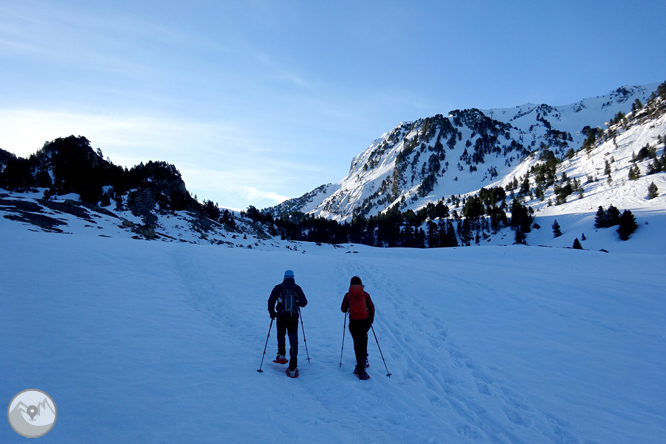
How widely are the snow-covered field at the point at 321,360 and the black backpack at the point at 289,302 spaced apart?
1545 mm

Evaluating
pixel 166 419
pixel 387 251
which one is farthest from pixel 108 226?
pixel 166 419

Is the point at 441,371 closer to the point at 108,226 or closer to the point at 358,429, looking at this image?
the point at 358,429

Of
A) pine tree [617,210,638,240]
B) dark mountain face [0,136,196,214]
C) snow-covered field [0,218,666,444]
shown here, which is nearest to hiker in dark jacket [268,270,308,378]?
snow-covered field [0,218,666,444]

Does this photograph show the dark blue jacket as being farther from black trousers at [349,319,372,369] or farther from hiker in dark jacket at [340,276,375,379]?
Answer: black trousers at [349,319,372,369]

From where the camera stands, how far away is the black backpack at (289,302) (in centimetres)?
810

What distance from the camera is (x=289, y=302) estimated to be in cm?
814

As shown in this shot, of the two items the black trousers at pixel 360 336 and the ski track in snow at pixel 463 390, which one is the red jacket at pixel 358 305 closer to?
the black trousers at pixel 360 336

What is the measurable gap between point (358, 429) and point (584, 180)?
139m

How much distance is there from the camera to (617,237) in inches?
2438

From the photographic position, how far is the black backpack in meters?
8.10

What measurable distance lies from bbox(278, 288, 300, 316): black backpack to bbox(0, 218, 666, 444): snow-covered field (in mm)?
1545

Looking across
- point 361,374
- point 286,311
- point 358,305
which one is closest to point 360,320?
point 358,305

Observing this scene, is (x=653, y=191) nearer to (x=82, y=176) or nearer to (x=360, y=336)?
(x=360, y=336)

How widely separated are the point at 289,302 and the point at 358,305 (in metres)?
1.85
